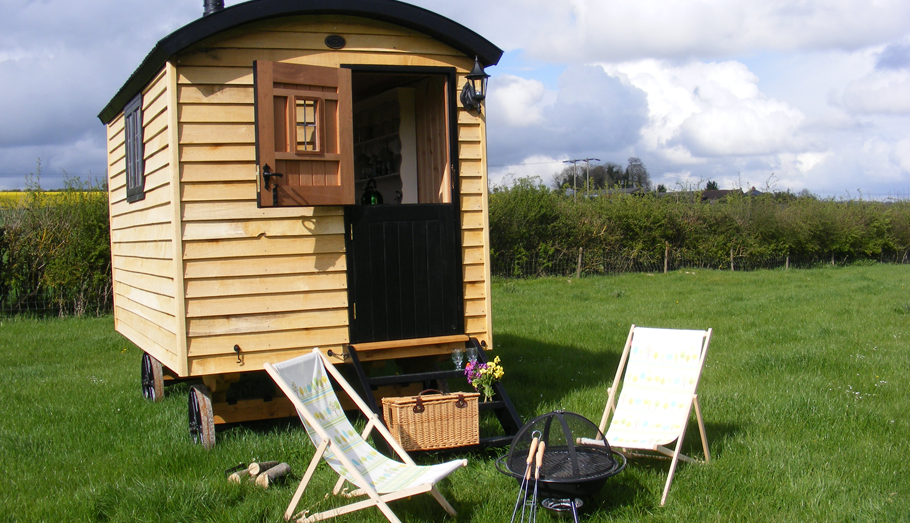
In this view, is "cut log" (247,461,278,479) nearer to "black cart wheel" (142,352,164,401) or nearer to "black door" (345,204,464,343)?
"black door" (345,204,464,343)

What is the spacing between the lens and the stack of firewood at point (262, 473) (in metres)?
4.32

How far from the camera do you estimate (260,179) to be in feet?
15.7

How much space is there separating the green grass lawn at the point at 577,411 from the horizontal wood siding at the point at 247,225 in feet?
2.62

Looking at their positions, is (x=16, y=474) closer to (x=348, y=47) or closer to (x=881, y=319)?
(x=348, y=47)

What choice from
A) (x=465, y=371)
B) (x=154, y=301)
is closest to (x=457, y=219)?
(x=465, y=371)

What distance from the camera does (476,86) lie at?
558cm

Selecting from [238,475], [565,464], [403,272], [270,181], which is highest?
[270,181]

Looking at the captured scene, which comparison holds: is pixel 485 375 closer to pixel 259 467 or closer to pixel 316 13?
pixel 259 467

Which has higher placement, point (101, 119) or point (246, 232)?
point (101, 119)

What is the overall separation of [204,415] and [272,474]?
3.65 feet

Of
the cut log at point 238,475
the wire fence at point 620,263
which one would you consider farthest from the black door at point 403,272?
the wire fence at point 620,263

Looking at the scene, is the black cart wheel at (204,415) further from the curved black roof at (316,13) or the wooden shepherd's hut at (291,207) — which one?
the curved black roof at (316,13)

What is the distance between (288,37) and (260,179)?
48.5 inches

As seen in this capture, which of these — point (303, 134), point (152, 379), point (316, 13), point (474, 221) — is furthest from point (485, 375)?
point (152, 379)
